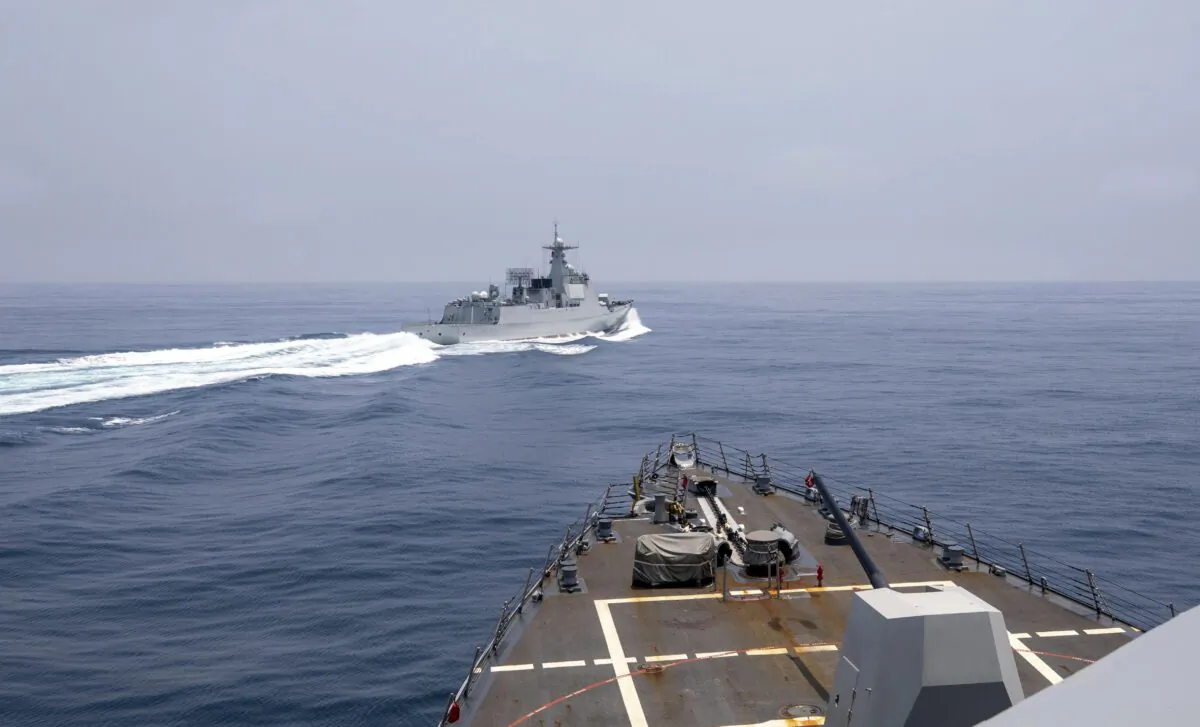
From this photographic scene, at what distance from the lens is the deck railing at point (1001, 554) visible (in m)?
21.9

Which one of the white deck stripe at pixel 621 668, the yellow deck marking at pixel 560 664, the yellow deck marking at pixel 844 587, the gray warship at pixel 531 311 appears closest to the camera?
the white deck stripe at pixel 621 668

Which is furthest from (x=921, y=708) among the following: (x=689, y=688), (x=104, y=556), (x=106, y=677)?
(x=104, y=556)

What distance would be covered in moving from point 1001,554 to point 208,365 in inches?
2731

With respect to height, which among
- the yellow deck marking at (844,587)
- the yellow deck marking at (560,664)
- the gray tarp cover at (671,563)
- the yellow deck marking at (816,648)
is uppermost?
the gray tarp cover at (671,563)

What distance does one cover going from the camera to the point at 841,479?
41969mm

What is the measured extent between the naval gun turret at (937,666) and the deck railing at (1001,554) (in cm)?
864

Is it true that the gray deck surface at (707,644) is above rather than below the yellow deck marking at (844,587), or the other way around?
below

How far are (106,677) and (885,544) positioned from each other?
2119cm

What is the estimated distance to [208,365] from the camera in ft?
252

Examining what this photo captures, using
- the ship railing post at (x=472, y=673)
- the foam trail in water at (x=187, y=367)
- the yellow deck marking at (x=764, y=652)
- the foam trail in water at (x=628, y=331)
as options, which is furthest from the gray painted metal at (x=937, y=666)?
the foam trail in water at (x=628, y=331)

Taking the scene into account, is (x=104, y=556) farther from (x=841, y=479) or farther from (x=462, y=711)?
(x=841, y=479)

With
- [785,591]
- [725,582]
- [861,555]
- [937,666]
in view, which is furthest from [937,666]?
[785,591]

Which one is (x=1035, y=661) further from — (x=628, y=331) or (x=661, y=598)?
(x=628, y=331)

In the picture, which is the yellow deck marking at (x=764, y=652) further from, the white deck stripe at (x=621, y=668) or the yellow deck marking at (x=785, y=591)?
the yellow deck marking at (x=785, y=591)
